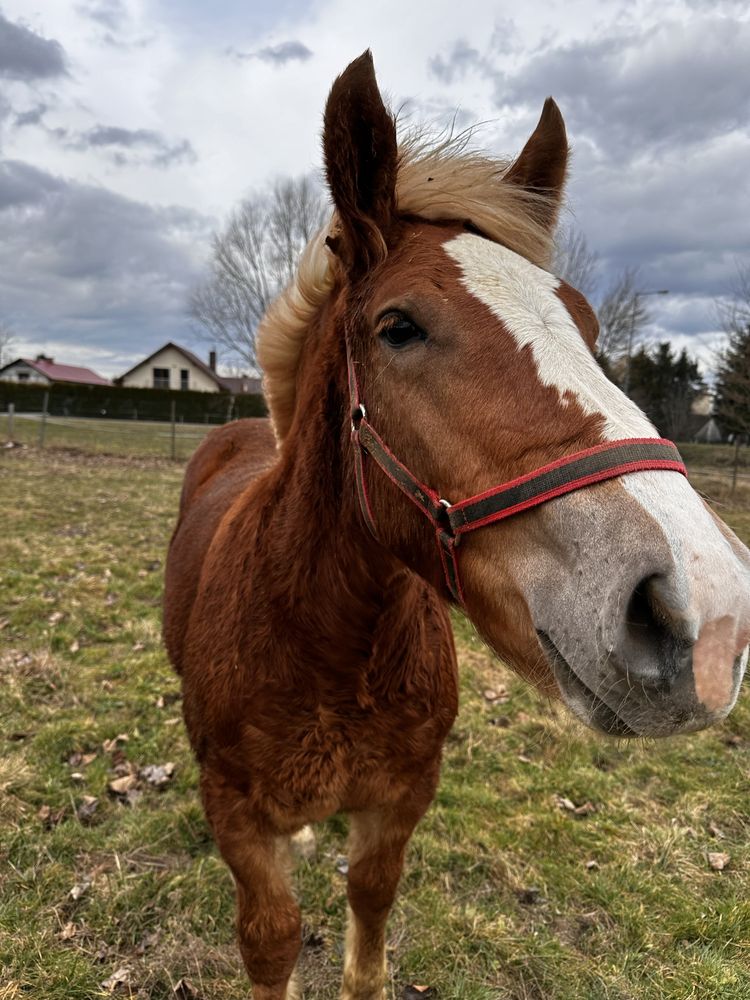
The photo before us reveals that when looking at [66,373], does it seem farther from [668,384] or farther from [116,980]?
[116,980]

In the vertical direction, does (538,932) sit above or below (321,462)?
below

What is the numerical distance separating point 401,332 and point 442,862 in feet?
9.94

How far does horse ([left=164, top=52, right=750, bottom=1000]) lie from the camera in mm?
1107

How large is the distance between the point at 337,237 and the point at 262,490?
100 cm

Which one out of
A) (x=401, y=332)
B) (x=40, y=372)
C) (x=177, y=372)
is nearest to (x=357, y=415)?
(x=401, y=332)

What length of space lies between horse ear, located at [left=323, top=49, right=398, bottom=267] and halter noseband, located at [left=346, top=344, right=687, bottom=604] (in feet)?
1.58

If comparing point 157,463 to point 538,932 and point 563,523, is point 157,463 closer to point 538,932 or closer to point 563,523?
point 538,932

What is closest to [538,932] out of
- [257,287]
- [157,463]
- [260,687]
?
[260,687]

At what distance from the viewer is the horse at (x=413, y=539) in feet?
3.63

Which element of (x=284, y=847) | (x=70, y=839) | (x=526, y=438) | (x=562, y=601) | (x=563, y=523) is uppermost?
(x=526, y=438)

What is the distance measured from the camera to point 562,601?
1.16 metres

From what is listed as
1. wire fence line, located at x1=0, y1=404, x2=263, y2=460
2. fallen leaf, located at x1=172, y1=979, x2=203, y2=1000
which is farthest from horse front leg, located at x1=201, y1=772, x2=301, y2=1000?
wire fence line, located at x1=0, y1=404, x2=263, y2=460

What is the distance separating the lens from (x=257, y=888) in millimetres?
2197

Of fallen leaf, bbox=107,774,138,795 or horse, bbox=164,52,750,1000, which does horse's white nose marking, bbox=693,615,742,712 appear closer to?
horse, bbox=164,52,750,1000
